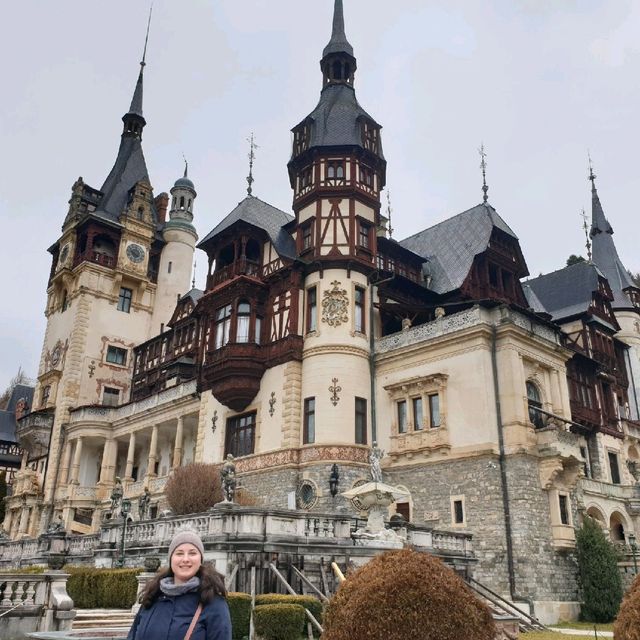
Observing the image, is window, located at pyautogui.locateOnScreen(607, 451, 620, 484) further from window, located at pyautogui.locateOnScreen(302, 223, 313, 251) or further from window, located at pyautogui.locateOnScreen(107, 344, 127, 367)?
window, located at pyautogui.locateOnScreen(107, 344, 127, 367)

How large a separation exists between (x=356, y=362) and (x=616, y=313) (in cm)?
2810

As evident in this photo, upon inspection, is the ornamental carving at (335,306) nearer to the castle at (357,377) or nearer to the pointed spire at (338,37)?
the castle at (357,377)

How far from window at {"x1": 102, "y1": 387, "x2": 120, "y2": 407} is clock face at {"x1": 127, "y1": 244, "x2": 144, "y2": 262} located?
11092mm

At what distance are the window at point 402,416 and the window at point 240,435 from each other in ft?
24.8

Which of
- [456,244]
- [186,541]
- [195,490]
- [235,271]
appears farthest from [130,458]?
[186,541]

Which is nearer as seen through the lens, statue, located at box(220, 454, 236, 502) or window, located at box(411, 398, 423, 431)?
statue, located at box(220, 454, 236, 502)

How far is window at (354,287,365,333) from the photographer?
3219 cm

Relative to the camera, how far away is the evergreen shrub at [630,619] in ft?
21.7

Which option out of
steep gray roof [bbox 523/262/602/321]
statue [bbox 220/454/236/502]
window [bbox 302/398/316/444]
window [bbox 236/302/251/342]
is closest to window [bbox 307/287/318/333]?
window [bbox 236/302/251/342]

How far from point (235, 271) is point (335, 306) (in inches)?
266

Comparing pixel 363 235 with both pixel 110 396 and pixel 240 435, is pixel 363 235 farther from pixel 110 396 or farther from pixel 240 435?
pixel 110 396

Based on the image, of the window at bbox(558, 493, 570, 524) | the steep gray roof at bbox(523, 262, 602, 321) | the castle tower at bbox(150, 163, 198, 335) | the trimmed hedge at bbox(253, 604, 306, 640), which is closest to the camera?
the trimmed hedge at bbox(253, 604, 306, 640)

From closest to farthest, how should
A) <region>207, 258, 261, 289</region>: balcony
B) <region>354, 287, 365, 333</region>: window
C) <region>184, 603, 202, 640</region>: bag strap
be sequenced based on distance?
1. <region>184, 603, 202, 640</region>: bag strap
2. <region>354, 287, 365, 333</region>: window
3. <region>207, 258, 261, 289</region>: balcony

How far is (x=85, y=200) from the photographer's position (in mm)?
56500
